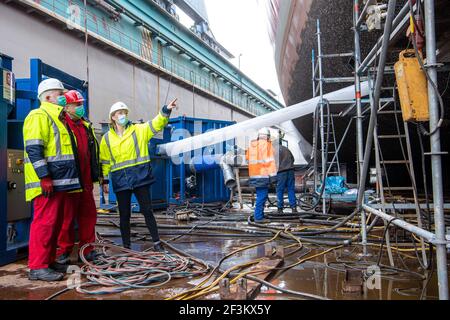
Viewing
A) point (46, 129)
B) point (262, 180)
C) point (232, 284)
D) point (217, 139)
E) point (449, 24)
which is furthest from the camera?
point (217, 139)

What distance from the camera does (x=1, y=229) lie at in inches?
129

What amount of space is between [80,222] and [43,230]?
0.66 meters

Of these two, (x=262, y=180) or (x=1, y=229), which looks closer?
(x=1, y=229)

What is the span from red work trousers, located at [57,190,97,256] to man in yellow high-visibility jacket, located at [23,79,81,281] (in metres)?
0.27

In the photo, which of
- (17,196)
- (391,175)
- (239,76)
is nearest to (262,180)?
(17,196)

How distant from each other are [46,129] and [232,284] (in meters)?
1.92

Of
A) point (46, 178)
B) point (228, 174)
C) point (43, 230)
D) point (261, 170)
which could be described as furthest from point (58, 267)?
point (228, 174)

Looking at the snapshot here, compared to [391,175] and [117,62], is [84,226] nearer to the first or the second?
[391,175]

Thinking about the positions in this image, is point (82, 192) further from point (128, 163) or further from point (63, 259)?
point (63, 259)

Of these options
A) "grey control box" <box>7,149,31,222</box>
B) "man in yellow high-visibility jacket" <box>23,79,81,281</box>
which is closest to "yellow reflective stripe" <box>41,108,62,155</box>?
"man in yellow high-visibility jacket" <box>23,79,81,281</box>

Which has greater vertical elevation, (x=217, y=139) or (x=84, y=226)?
(x=217, y=139)

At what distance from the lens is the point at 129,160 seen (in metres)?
3.65
